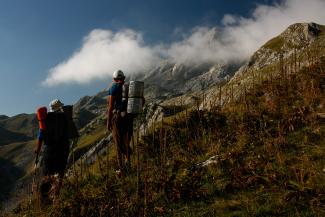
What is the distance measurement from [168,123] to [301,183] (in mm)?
7670

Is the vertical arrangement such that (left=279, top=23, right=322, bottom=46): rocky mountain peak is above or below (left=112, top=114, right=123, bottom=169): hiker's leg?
above

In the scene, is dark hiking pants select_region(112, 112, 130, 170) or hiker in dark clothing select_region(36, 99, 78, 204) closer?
hiker in dark clothing select_region(36, 99, 78, 204)

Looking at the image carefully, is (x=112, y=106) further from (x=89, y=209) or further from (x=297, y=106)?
(x=297, y=106)

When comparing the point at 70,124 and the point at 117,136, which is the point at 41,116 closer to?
the point at 70,124

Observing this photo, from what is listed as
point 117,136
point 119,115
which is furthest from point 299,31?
point 117,136

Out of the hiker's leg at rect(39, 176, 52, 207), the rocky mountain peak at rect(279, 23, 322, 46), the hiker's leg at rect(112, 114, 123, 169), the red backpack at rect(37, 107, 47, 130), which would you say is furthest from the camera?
the rocky mountain peak at rect(279, 23, 322, 46)

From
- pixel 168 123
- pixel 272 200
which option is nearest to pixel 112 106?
pixel 168 123

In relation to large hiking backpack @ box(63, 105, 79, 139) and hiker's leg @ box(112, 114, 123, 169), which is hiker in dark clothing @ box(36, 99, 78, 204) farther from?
hiker's leg @ box(112, 114, 123, 169)

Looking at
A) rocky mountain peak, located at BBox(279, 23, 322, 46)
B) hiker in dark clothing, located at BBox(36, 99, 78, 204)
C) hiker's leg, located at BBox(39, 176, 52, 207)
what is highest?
rocky mountain peak, located at BBox(279, 23, 322, 46)

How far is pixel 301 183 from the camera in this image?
6914 millimetres

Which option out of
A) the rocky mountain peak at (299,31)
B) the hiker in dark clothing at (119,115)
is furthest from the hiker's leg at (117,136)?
the rocky mountain peak at (299,31)

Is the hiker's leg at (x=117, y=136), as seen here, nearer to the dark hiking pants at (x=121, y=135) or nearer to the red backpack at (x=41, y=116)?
the dark hiking pants at (x=121, y=135)

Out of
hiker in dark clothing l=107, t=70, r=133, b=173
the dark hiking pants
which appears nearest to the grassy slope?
the dark hiking pants

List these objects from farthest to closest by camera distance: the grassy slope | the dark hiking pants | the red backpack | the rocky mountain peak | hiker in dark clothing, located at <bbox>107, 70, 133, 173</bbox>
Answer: the rocky mountain peak, hiker in dark clothing, located at <bbox>107, 70, 133, 173</bbox>, the dark hiking pants, the red backpack, the grassy slope
